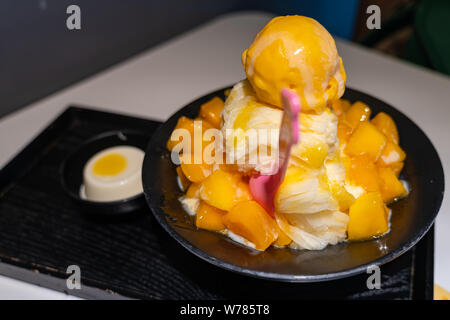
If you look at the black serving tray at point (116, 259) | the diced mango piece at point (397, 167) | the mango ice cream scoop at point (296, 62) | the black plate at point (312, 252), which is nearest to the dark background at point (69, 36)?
the black serving tray at point (116, 259)

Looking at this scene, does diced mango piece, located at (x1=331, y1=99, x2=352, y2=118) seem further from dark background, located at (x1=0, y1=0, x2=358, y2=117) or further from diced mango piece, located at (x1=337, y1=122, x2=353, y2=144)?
dark background, located at (x1=0, y1=0, x2=358, y2=117)

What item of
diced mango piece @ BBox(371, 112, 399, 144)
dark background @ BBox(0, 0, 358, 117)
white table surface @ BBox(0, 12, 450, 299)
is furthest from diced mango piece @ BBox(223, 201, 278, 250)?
dark background @ BBox(0, 0, 358, 117)

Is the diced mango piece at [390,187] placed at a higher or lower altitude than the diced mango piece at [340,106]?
lower

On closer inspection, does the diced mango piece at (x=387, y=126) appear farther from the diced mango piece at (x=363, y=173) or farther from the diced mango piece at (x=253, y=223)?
the diced mango piece at (x=253, y=223)

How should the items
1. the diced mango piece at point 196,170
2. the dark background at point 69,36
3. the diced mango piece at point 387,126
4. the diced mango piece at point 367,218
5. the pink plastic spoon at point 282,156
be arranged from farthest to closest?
the dark background at point 69,36
the diced mango piece at point 387,126
the diced mango piece at point 196,170
the diced mango piece at point 367,218
the pink plastic spoon at point 282,156

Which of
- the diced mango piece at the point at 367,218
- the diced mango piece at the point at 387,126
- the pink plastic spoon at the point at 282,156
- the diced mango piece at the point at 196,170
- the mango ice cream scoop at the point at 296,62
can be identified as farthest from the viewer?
the diced mango piece at the point at 387,126

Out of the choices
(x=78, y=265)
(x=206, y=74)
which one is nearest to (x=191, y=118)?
(x=78, y=265)

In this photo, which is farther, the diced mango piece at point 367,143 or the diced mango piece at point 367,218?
the diced mango piece at point 367,143
